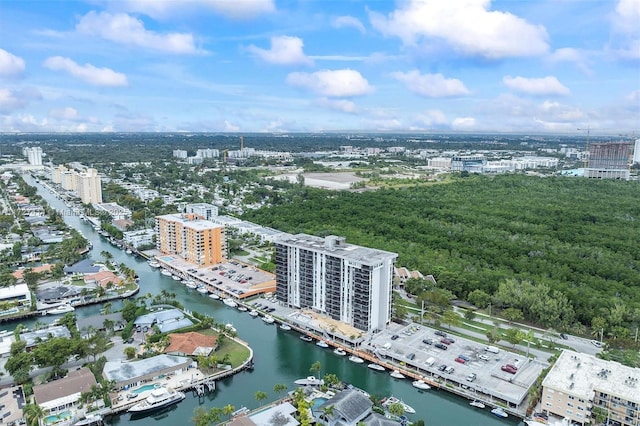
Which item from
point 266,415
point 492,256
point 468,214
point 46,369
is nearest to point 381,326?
point 266,415

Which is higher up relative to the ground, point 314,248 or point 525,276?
point 314,248

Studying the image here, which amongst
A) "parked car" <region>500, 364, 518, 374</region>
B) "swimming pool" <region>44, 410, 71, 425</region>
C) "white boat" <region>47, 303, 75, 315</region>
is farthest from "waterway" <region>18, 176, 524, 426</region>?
"parked car" <region>500, 364, 518, 374</region>

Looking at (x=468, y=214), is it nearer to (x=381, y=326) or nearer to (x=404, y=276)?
(x=404, y=276)

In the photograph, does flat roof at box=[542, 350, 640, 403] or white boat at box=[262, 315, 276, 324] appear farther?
white boat at box=[262, 315, 276, 324]

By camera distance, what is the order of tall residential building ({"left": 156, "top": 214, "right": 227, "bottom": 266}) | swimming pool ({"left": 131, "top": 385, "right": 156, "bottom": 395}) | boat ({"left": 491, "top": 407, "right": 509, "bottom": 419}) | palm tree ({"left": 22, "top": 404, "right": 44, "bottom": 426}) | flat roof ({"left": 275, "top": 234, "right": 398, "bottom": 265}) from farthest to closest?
tall residential building ({"left": 156, "top": 214, "right": 227, "bottom": 266}) → flat roof ({"left": 275, "top": 234, "right": 398, "bottom": 265}) → swimming pool ({"left": 131, "top": 385, "right": 156, "bottom": 395}) → boat ({"left": 491, "top": 407, "right": 509, "bottom": 419}) → palm tree ({"left": 22, "top": 404, "right": 44, "bottom": 426})

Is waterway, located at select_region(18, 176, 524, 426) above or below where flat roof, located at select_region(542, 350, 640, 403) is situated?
below

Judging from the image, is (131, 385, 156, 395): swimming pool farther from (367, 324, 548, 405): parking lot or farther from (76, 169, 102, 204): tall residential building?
(76, 169, 102, 204): tall residential building

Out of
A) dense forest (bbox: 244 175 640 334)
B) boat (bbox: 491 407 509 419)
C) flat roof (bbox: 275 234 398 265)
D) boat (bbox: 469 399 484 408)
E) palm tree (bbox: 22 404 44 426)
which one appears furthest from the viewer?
dense forest (bbox: 244 175 640 334)

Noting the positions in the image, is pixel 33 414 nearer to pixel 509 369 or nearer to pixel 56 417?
pixel 56 417
